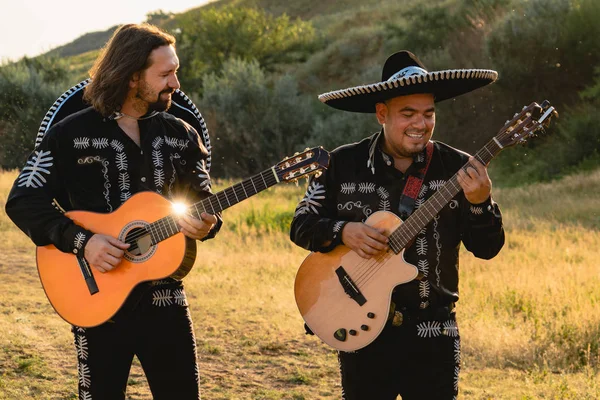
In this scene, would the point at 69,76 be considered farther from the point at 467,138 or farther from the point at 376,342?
the point at 376,342

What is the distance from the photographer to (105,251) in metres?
4.03

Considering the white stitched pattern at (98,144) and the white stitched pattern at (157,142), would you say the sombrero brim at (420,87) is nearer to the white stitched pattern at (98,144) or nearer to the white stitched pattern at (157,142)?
the white stitched pattern at (157,142)

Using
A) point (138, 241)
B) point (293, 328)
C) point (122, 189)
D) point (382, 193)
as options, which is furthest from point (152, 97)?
point (293, 328)

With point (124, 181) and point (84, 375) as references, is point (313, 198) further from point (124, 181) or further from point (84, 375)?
point (84, 375)

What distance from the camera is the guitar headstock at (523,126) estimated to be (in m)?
3.70

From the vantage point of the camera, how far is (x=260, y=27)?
48312 millimetres

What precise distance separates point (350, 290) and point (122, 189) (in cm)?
116

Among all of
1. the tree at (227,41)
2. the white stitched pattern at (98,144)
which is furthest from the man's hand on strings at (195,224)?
the tree at (227,41)

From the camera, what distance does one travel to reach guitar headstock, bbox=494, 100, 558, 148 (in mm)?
3699

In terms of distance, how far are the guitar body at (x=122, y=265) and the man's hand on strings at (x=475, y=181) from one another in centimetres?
130

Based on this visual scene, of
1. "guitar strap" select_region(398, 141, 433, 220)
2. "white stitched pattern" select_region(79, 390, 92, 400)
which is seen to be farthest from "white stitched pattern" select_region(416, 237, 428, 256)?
"white stitched pattern" select_region(79, 390, 92, 400)

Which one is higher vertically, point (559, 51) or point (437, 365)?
point (559, 51)

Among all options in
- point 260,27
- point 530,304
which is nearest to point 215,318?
point 530,304

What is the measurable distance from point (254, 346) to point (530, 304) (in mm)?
3021
